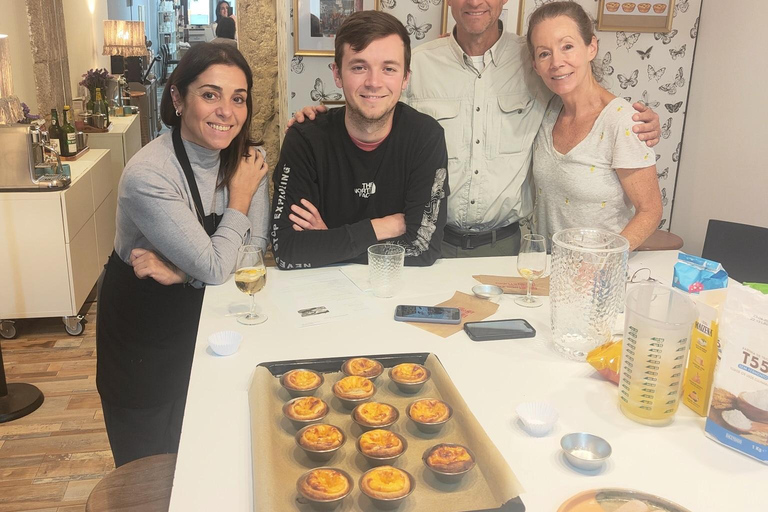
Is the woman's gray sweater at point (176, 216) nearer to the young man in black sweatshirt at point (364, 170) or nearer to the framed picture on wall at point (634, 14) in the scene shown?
the young man in black sweatshirt at point (364, 170)

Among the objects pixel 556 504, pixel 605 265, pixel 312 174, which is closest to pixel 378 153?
pixel 312 174

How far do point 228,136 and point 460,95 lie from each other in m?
0.93

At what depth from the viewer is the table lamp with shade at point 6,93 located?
336cm

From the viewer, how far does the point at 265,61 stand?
4.07 meters

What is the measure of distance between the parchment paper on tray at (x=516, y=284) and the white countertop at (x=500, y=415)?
12cm

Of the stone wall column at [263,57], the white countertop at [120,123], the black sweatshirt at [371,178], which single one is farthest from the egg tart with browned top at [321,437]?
the white countertop at [120,123]

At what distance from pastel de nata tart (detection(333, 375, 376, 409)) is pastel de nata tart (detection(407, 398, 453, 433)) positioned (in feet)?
0.29

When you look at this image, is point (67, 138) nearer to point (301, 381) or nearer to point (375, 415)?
point (301, 381)

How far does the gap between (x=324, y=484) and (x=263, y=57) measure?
3506 millimetres

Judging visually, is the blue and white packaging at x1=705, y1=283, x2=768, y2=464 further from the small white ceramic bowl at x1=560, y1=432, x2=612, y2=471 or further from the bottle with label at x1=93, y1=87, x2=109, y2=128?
the bottle with label at x1=93, y1=87, x2=109, y2=128

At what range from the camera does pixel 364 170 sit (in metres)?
2.13

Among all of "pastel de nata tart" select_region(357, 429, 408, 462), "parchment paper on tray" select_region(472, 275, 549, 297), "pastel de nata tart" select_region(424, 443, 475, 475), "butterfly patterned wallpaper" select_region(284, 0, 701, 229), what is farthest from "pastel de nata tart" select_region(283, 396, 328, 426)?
"butterfly patterned wallpaper" select_region(284, 0, 701, 229)

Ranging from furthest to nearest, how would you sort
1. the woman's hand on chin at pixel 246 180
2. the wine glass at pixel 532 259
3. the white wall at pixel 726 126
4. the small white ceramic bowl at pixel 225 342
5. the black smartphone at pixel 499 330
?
1. the white wall at pixel 726 126
2. the woman's hand on chin at pixel 246 180
3. the wine glass at pixel 532 259
4. the black smartphone at pixel 499 330
5. the small white ceramic bowl at pixel 225 342

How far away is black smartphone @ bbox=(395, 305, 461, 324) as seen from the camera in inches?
62.7
